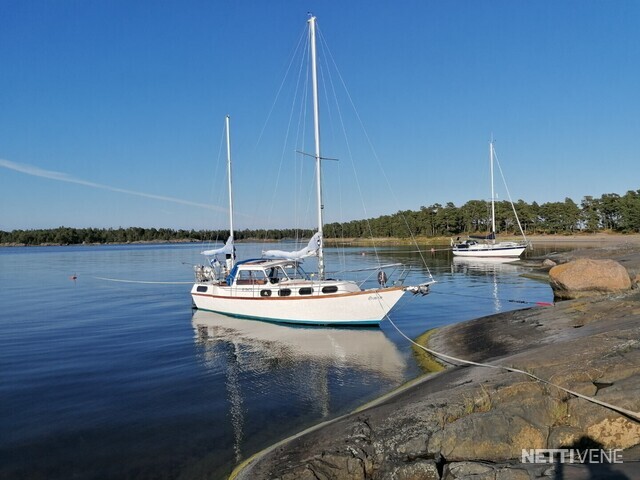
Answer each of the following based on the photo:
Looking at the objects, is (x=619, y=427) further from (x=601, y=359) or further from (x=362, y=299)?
(x=362, y=299)

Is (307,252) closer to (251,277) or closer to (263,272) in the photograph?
(263,272)

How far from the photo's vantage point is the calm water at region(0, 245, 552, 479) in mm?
10516

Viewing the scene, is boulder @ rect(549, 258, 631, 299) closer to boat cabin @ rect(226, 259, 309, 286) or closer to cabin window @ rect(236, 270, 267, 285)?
boat cabin @ rect(226, 259, 309, 286)

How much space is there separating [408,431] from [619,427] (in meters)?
3.67

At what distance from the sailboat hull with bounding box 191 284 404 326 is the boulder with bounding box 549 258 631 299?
391 inches

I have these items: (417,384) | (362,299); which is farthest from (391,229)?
(417,384)

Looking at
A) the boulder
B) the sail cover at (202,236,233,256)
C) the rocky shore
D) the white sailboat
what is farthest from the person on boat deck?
the white sailboat

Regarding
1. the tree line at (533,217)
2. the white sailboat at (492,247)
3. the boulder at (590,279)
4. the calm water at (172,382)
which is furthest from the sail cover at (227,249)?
the tree line at (533,217)

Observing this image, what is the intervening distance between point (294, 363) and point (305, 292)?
7.64 meters

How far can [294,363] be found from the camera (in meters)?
18.2

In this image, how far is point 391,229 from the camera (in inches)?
6781

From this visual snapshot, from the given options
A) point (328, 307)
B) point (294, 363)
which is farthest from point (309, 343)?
point (294, 363)

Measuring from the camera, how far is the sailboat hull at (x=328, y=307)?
24.3m

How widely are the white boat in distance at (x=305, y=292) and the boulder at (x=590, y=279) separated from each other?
879 centimetres
